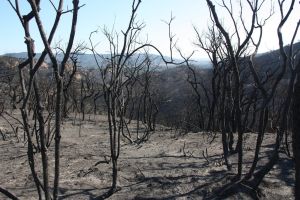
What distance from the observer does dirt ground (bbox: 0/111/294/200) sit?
6.80m

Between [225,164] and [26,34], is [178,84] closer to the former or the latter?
[225,164]

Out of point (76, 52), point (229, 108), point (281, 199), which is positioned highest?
point (76, 52)

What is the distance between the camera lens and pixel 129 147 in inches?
432

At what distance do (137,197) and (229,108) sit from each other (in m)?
4.38

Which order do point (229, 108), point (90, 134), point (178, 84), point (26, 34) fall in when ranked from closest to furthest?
point (26, 34) < point (229, 108) < point (90, 134) < point (178, 84)

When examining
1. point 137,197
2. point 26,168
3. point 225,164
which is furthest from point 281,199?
point 26,168

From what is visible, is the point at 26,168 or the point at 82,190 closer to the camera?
the point at 82,190

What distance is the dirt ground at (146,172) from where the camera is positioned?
6.80 meters

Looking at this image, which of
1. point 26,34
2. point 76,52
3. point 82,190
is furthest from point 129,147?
point 26,34

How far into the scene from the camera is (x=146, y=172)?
310 inches

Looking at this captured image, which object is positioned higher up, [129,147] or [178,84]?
[178,84]

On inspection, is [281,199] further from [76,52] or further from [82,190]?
[76,52]

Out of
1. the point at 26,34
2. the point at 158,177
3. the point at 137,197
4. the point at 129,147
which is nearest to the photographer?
the point at 26,34

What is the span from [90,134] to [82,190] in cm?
695
